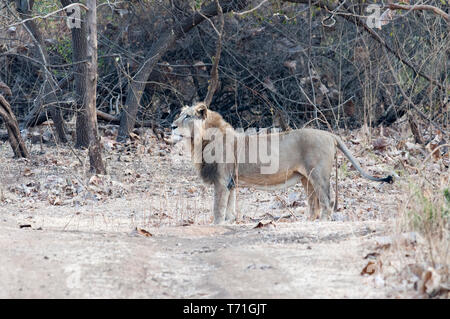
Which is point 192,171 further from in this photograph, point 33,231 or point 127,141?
point 33,231

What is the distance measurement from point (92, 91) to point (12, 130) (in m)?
1.82

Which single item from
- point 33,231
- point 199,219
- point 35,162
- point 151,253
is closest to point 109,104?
point 35,162

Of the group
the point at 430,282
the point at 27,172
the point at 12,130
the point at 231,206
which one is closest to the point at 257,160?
the point at 231,206

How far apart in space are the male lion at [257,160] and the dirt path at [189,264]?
1851 mm

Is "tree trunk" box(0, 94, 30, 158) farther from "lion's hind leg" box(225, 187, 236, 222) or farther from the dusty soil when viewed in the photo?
"lion's hind leg" box(225, 187, 236, 222)

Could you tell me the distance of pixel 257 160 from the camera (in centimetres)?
820

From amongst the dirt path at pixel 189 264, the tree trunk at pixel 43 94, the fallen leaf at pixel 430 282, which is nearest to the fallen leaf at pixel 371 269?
the dirt path at pixel 189 264

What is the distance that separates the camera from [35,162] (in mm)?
11109

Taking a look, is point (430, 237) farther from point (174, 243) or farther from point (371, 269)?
point (174, 243)

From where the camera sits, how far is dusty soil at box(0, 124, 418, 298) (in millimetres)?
4352

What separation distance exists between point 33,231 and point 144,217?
215 cm

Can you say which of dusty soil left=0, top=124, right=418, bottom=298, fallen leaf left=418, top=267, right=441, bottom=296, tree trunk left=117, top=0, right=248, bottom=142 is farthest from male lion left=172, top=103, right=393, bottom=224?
tree trunk left=117, top=0, right=248, bottom=142

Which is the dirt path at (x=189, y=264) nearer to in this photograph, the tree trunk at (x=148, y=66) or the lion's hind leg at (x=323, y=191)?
the lion's hind leg at (x=323, y=191)

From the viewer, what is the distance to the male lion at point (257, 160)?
26.2ft
